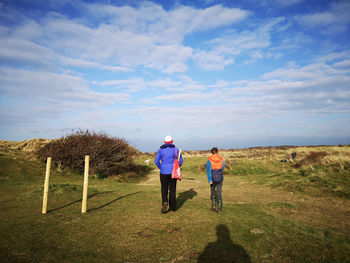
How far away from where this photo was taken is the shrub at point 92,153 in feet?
54.7

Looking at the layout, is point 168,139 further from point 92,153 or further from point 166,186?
point 92,153

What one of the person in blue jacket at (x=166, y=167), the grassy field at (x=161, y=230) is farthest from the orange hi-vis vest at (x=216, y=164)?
the grassy field at (x=161, y=230)

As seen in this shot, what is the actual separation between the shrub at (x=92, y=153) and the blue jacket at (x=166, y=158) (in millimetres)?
10606

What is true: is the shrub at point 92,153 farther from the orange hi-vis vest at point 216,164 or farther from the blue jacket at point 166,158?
the orange hi-vis vest at point 216,164

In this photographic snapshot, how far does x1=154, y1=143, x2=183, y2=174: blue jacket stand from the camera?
24.6 ft

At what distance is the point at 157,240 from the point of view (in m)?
5.44

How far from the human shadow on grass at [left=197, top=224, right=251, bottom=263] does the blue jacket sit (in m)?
2.72

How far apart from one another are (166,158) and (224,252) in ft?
11.4

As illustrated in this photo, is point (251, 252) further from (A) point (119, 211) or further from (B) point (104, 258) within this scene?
(A) point (119, 211)

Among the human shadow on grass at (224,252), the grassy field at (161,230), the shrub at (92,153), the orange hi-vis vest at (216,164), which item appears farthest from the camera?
the shrub at (92,153)

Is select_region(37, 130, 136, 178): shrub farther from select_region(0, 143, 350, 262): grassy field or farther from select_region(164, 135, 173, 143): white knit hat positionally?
select_region(164, 135, 173, 143): white knit hat

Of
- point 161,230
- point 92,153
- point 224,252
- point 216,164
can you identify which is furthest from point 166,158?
point 92,153

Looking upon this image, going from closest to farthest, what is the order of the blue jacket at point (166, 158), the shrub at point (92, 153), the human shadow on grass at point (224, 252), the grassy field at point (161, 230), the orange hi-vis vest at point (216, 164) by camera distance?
1. the human shadow on grass at point (224, 252)
2. the grassy field at point (161, 230)
3. the blue jacket at point (166, 158)
4. the orange hi-vis vest at point (216, 164)
5. the shrub at point (92, 153)

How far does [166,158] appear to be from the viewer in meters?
7.57
